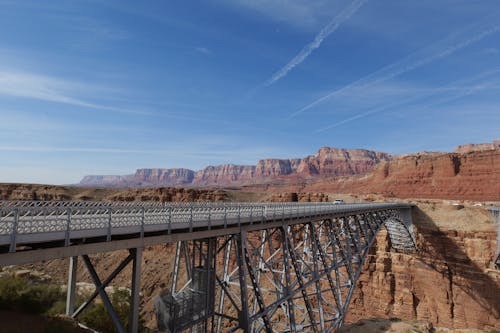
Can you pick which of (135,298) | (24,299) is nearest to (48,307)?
(24,299)

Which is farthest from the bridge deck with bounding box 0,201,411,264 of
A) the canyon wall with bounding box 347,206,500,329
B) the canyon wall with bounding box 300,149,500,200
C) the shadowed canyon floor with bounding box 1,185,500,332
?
the canyon wall with bounding box 300,149,500,200

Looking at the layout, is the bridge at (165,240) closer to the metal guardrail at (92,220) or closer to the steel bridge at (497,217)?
the metal guardrail at (92,220)

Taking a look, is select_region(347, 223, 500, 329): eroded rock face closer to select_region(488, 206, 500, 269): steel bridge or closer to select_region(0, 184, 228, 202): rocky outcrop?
select_region(488, 206, 500, 269): steel bridge

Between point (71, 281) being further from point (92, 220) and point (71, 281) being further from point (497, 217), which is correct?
point (497, 217)

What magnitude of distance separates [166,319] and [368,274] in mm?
38285

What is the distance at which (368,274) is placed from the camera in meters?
42.6

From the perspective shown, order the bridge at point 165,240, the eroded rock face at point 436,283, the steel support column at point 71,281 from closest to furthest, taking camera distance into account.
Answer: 1. the bridge at point 165,240
2. the steel support column at point 71,281
3. the eroded rock face at point 436,283

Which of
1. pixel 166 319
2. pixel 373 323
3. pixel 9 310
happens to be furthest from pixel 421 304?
pixel 9 310

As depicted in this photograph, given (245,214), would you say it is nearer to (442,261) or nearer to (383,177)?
(442,261)

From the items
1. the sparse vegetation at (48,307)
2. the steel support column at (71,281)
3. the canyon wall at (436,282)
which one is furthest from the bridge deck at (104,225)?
the canyon wall at (436,282)

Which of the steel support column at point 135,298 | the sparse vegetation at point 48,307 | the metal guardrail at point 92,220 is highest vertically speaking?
the metal guardrail at point 92,220

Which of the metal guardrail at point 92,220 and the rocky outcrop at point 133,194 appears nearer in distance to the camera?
the metal guardrail at point 92,220

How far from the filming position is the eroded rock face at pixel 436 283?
37.2m

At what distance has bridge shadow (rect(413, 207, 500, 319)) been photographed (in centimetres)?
3666
